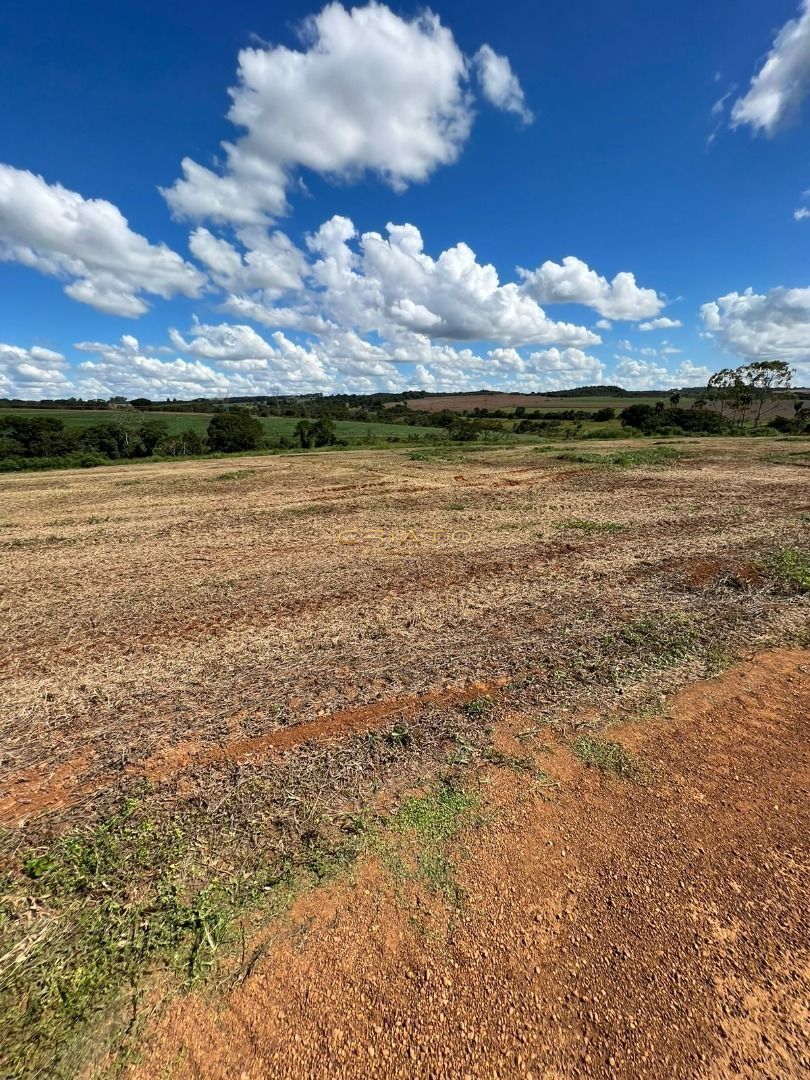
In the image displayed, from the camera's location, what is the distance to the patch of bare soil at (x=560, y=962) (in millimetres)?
2311

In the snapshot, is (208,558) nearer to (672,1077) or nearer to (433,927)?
(433,927)

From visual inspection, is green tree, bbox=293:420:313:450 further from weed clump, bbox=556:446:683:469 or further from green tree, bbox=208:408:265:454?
weed clump, bbox=556:446:683:469

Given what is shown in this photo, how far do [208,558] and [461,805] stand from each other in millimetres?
9055

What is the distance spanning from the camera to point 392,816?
11.7 feet

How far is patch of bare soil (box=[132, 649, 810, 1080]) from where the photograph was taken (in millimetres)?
2311

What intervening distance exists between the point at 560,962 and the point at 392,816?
1376 mm

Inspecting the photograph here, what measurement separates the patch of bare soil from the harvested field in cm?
1

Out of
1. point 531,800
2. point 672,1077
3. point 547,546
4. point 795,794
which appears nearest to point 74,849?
point 531,800

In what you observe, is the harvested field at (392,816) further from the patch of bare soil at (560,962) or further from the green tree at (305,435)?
the green tree at (305,435)

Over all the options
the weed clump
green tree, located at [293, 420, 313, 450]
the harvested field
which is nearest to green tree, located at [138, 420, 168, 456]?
green tree, located at [293, 420, 313, 450]

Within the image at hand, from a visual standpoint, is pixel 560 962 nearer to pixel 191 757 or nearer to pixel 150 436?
pixel 191 757

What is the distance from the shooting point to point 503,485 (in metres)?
21.2

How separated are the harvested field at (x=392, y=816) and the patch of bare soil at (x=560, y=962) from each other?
13mm

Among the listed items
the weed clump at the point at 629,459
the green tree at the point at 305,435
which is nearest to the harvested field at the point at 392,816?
the weed clump at the point at 629,459
